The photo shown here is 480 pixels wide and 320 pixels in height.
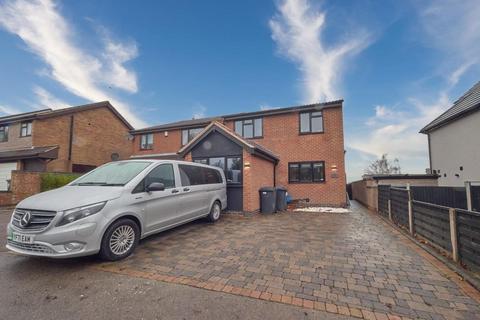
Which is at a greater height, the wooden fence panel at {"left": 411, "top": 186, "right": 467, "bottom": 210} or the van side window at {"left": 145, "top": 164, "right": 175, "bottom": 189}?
the van side window at {"left": 145, "top": 164, "right": 175, "bottom": 189}

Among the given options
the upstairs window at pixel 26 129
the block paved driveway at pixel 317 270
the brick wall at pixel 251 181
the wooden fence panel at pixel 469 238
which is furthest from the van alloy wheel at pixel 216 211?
the upstairs window at pixel 26 129

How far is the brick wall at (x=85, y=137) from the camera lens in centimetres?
1565

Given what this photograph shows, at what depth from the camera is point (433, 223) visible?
4.74 meters

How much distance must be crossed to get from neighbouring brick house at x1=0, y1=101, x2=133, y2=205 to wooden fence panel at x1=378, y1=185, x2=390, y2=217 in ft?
58.0

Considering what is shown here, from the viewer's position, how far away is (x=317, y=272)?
3400 mm

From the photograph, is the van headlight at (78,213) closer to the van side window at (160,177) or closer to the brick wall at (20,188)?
the van side window at (160,177)

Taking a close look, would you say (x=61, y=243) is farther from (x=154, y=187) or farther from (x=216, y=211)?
(x=216, y=211)

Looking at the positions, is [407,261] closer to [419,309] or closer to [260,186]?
[419,309]

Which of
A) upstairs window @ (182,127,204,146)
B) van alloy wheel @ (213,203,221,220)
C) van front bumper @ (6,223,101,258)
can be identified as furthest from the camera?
upstairs window @ (182,127,204,146)

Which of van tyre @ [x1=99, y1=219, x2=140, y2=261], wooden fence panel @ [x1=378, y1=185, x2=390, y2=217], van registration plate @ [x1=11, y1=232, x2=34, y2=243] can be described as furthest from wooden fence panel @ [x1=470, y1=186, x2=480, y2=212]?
van registration plate @ [x1=11, y1=232, x2=34, y2=243]

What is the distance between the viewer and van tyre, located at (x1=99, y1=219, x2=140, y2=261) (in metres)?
3.69

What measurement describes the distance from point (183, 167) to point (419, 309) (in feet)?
17.7

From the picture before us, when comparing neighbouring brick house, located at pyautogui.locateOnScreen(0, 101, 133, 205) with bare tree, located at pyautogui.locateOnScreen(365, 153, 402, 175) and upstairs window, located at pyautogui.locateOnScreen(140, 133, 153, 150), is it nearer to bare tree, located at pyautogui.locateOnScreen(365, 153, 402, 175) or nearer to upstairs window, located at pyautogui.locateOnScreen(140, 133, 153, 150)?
upstairs window, located at pyautogui.locateOnScreen(140, 133, 153, 150)

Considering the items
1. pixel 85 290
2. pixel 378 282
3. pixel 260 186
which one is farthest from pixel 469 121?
pixel 85 290
